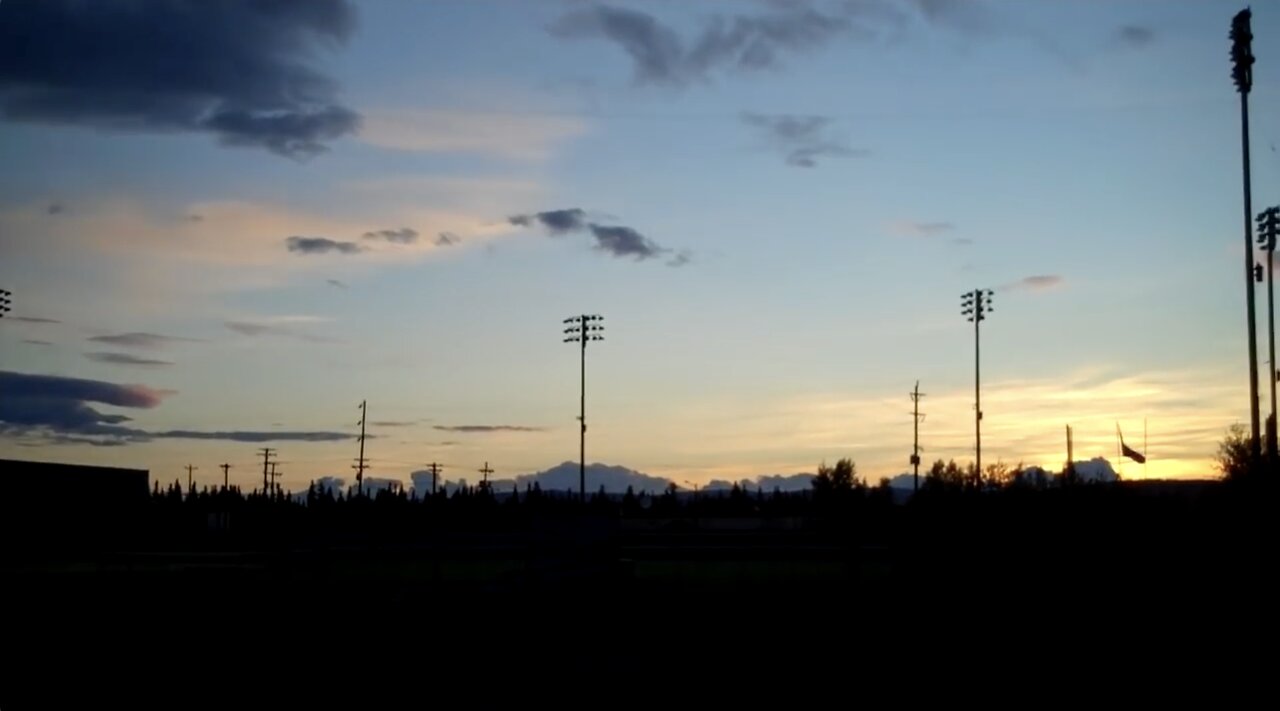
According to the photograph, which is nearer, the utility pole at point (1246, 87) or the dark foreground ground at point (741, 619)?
the dark foreground ground at point (741, 619)

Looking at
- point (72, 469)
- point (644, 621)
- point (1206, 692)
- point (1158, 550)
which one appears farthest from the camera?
point (72, 469)

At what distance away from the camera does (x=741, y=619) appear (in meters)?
23.1

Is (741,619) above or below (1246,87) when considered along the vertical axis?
below

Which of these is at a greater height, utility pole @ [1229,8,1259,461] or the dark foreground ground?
utility pole @ [1229,8,1259,461]

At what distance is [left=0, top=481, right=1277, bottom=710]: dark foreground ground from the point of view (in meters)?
16.0

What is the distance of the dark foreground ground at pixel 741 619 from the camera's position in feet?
52.6

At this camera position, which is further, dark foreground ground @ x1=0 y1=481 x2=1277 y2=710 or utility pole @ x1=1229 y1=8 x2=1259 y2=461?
utility pole @ x1=1229 y1=8 x2=1259 y2=461

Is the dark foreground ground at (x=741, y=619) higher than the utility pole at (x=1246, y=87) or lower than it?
lower

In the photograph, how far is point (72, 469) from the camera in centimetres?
6925

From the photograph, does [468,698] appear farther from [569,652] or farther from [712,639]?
[712,639]

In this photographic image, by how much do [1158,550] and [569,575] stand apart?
13.1 m

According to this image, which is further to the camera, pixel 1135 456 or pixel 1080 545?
pixel 1135 456

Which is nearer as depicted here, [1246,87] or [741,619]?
[741,619]

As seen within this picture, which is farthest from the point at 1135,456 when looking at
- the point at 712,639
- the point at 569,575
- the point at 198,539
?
the point at 712,639
